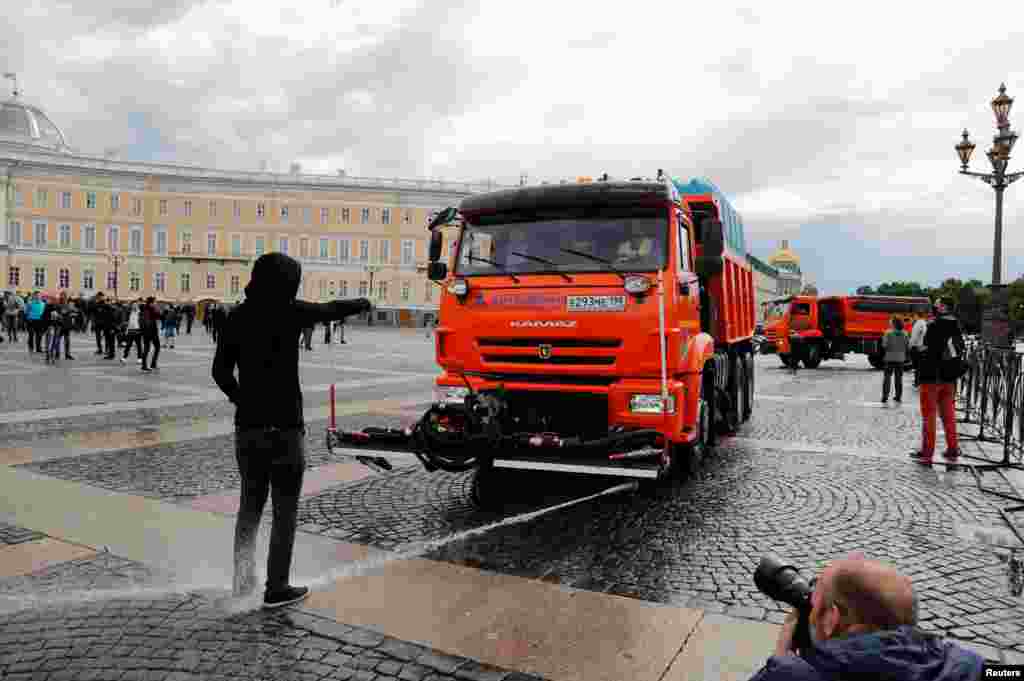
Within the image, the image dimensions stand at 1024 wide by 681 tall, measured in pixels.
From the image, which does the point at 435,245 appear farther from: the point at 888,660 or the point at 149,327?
the point at 149,327

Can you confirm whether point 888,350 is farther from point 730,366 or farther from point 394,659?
point 394,659

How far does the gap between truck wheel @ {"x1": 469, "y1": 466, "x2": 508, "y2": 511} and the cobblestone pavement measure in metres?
2.66

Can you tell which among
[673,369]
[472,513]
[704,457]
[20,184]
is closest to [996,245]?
[704,457]

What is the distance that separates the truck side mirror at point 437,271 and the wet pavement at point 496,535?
1997mm

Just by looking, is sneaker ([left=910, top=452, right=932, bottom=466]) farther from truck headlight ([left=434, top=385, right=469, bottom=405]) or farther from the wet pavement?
truck headlight ([left=434, top=385, right=469, bottom=405])

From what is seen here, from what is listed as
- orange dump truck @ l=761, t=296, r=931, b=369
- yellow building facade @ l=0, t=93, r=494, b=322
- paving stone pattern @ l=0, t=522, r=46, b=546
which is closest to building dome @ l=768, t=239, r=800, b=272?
yellow building facade @ l=0, t=93, r=494, b=322

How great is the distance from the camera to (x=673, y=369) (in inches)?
256

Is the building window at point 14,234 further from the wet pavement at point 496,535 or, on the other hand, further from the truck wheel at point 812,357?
the wet pavement at point 496,535

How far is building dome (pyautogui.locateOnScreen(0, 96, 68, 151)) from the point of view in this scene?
9294 centimetres

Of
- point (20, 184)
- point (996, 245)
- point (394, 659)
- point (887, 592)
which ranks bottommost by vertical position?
point (394, 659)

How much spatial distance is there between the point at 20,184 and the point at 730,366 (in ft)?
306

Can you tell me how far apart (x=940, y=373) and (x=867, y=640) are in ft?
27.9

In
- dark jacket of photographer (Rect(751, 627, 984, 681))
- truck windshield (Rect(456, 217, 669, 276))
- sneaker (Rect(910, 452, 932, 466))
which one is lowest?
sneaker (Rect(910, 452, 932, 466))

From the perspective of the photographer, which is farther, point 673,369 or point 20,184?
point 20,184
